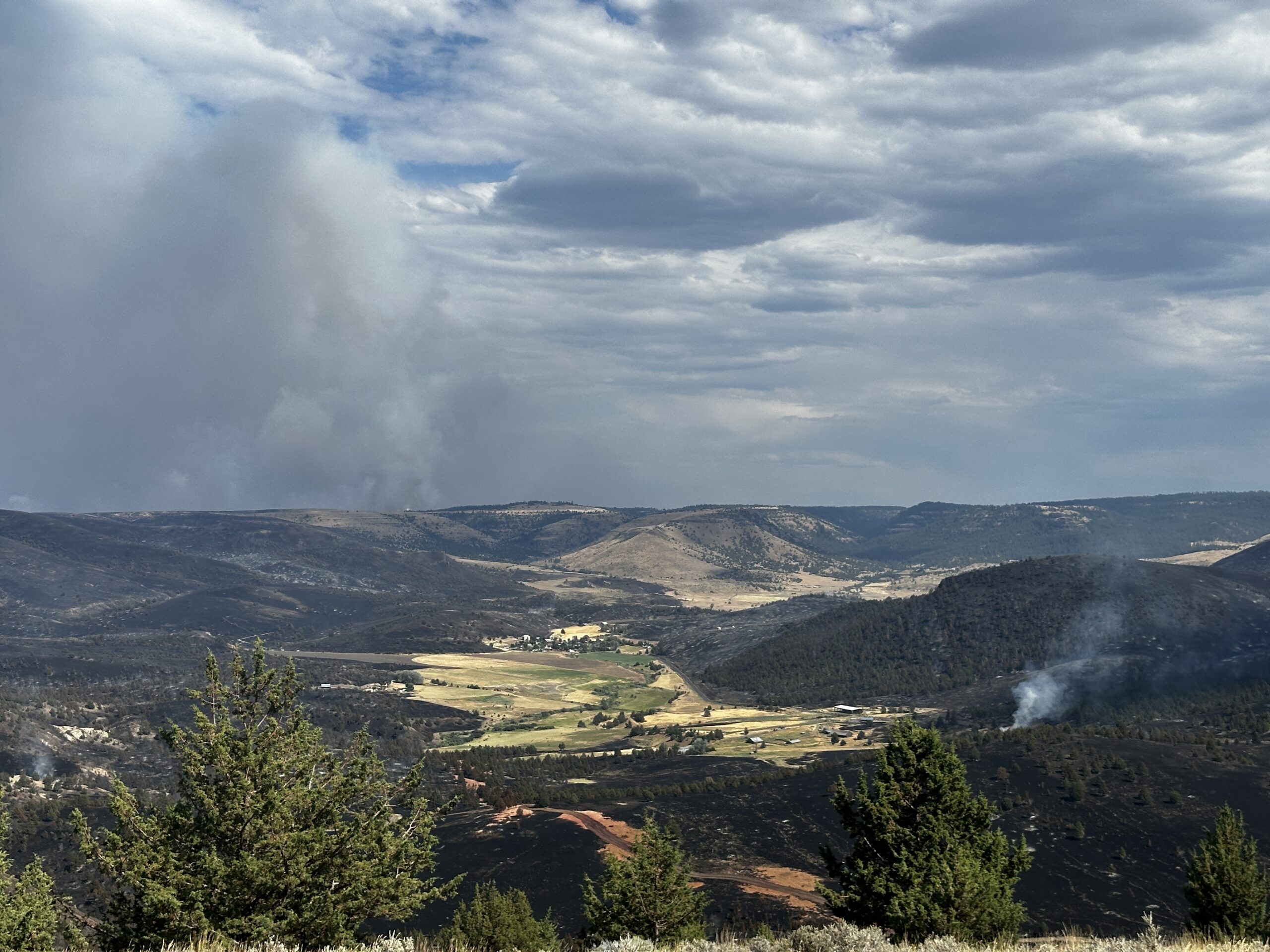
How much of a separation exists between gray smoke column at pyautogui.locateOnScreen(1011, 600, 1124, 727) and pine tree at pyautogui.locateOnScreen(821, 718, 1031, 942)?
343ft

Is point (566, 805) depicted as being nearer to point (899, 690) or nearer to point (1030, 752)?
point (1030, 752)

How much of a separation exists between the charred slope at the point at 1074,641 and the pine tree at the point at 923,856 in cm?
12832

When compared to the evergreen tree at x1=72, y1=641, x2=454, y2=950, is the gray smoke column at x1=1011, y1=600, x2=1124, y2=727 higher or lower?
lower

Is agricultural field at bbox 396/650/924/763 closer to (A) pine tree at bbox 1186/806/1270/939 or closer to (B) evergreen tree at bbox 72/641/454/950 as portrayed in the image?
(A) pine tree at bbox 1186/806/1270/939

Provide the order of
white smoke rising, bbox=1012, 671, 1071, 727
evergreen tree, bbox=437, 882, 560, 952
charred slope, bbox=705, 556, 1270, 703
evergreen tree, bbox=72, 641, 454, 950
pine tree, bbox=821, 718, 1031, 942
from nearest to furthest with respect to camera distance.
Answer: evergreen tree, bbox=72, 641, 454, 950
pine tree, bbox=821, 718, 1031, 942
evergreen tree, bbox=437, 882, 560, 952
white smoke rising, bbox=1012, 671, 1071, 727
charred slope, bbox=705, 556, 1270, 703

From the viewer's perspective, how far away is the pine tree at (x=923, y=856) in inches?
1244

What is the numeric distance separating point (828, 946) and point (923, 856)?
1603 cm

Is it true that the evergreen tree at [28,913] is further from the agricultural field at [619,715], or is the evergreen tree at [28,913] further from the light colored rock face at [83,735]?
the light colored rock face at [83,735]

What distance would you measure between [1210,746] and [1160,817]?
2576cm

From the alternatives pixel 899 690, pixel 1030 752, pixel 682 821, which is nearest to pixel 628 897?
pixel 682 821

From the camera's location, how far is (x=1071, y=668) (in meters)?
160

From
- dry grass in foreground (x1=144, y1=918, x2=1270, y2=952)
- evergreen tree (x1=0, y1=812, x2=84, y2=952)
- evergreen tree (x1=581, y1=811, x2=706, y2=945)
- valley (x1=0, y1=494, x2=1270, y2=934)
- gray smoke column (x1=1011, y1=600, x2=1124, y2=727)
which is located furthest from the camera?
gray smoke column (x1=1011, y1=600, x2=1124, y2=727)

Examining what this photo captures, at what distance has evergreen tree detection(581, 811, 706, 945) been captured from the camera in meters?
38.2

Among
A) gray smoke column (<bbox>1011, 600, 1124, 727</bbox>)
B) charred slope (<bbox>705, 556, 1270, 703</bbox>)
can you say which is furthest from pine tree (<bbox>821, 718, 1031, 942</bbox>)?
charred slope (<bbox>705, 556, 1270, 703</bbox>)
